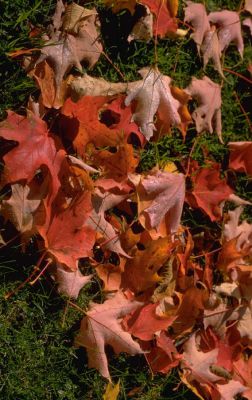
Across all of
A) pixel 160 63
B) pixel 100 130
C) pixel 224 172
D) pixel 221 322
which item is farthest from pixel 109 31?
pixel 221 322

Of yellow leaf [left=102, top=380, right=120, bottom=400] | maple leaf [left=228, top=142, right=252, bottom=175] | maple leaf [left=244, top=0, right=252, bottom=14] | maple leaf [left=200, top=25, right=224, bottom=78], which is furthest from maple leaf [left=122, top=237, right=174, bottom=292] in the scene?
maple leaf [left=244, top=0, right=252, bottom=14]

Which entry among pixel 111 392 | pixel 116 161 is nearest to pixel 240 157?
pixel 116 161

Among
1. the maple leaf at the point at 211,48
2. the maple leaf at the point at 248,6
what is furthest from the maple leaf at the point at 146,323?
the maple leaf at the point at 248,6

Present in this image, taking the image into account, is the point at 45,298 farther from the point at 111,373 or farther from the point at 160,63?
the point at 160,63

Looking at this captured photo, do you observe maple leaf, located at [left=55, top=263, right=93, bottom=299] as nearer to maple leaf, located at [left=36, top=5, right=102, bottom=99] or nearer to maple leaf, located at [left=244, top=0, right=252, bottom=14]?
maple leaf, located at [left=36, top=5, right=102, bottom=99]

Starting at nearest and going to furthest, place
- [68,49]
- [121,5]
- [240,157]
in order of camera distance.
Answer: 1. [68,49]
2. [121,5]
3. [240,157]

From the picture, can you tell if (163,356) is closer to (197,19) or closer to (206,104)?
(206,104)
